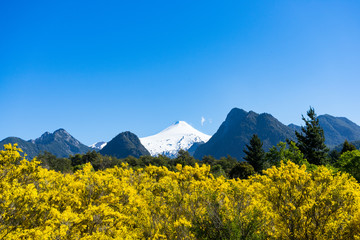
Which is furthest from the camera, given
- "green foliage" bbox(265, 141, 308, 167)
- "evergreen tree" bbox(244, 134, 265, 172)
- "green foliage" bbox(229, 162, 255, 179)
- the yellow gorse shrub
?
"evergreen tree" bbox(244, 134, 265, 172)

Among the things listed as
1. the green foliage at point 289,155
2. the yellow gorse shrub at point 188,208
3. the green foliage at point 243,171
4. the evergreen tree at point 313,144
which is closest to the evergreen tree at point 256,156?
the green foliage at point 243,171

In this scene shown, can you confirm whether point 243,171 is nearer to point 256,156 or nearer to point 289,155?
point 289,155

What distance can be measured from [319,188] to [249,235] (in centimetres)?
417

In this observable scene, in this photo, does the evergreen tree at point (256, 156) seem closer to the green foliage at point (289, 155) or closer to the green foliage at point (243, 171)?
the green foliage at point (243, 171)

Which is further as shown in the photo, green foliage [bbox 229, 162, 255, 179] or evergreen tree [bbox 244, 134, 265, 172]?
evergreen tree [bbox 244, 134, 265, 172]

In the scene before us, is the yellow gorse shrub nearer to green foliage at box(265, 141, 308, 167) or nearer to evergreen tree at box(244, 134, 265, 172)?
green foliage at box(265, 141, 308, 167)

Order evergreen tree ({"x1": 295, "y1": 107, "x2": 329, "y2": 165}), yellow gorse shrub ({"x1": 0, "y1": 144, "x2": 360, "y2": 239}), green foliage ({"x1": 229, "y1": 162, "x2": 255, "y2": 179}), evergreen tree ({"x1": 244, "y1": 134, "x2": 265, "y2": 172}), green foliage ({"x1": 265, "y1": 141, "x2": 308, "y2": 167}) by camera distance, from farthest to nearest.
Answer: evergreen tree ({"x1": 244, "y1": 134, "x2": 265, "y2": 172})
green foliage ({"x1": 229, "y1": 162, "x2": 255, "y2": 179})
evergreen tree ({"x1": 295, "y1": 107, "x2": 329, "y2": 165})
green foliage ({"x1": 265, "y1": 141, "x2": 308, "y2": 167})
yellow gorse shrub ({"x1": 0, "y1": 144, "x2": 360, "y2": 239})

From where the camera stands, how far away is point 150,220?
1011 centimetres

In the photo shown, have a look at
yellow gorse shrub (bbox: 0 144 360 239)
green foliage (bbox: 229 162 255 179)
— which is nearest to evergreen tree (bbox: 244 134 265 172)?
green foliage (bbox: 229 162 255 179)

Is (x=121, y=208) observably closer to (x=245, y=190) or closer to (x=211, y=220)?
(x=211, y=220)

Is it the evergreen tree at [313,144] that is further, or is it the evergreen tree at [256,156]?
the evergreen tree at [256,156]

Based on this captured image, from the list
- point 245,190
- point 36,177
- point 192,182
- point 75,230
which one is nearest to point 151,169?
point 192,182

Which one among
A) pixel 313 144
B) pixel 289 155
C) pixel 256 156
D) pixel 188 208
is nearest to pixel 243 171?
pixel 289 155

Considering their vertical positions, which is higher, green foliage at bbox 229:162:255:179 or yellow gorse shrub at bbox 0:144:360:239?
yellow gorse shrub at bbox 0:144:360:239
